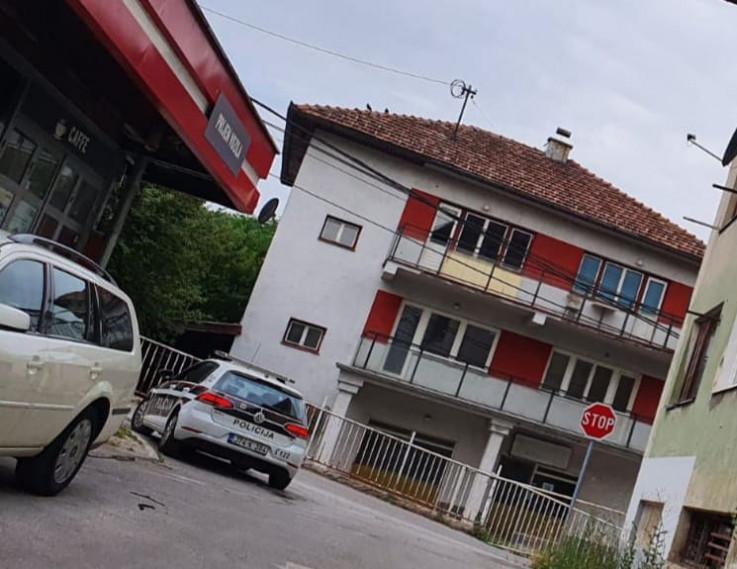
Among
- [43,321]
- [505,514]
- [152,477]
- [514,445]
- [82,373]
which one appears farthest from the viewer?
[514,445]

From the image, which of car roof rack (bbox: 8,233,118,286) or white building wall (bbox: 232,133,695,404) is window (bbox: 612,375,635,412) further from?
car roof rack (bbox: 8,233,118,286)

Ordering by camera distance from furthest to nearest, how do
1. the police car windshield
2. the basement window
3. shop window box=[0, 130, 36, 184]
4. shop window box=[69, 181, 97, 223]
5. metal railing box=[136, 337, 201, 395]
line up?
metal railing box=[136, 337, 201, 395], the police car windshield, shop window box=[69, 181, 97, 223], the basement window, shop window box=[0, 130, 36, 184]

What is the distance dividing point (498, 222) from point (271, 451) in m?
19.5

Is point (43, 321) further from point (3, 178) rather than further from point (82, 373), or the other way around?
point (3, 178)

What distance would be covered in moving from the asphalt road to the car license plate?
46 centimetres

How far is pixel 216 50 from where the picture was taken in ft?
37.7

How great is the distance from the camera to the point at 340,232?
3155cm

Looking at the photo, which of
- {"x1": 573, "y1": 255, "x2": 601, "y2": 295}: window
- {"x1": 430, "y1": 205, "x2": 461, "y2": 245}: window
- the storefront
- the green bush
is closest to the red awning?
the storefront

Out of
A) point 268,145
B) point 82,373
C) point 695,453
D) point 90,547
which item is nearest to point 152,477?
point 82,373

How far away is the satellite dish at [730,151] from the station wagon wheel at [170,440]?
9.60m

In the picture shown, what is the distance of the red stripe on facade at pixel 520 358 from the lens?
3191 centimetres

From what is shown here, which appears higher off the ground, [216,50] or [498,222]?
[498,222]

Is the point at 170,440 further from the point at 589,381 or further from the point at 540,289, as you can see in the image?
the point at 589,381

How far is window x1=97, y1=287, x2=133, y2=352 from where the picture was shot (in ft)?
26.6
